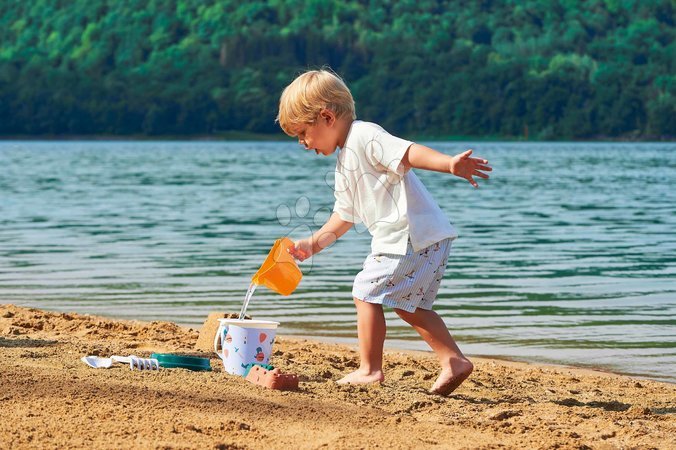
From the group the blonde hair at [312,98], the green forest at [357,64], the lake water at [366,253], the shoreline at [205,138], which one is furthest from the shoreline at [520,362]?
the shoreline at [205,138]

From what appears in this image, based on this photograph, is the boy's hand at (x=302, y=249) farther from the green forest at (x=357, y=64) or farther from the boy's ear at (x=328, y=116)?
the green forest at (x=357, y=64)

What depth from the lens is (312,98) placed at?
5672 millimetres

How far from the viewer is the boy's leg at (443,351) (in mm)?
5816

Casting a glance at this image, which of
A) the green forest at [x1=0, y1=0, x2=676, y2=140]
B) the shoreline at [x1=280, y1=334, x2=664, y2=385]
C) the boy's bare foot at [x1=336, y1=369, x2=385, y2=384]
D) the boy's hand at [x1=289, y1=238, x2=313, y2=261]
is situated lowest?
the green forest at [x1=0, y1=0, x2=676, y2=140]

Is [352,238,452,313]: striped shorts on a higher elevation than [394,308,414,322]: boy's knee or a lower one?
higher

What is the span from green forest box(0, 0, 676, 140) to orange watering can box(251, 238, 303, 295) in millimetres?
120288

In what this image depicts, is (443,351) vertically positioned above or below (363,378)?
above

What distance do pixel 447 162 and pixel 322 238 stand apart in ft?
3.59

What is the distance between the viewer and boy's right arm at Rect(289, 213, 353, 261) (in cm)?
600

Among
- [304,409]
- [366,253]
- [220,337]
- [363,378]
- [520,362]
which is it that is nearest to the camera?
[304,409]

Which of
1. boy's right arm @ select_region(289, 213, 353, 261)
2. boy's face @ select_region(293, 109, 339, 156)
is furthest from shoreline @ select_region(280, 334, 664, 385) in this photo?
boy's face @ select_region(293, 109, 339, 156)

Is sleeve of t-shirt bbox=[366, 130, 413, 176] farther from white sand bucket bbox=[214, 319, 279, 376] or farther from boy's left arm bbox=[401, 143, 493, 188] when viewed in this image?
white sand bucket bbox=[214, 319, 279, 376]

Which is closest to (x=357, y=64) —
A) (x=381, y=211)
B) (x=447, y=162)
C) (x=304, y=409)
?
(x=381, y=211)

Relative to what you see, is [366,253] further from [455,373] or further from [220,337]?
[455,373]
